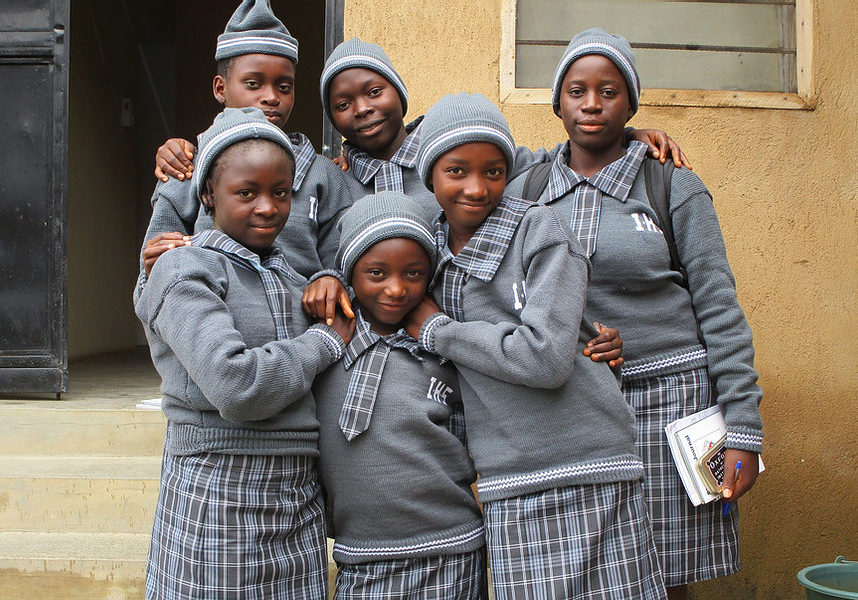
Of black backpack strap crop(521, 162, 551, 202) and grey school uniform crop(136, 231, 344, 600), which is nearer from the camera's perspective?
grey school uniform crop(136, 231, 344, 600)

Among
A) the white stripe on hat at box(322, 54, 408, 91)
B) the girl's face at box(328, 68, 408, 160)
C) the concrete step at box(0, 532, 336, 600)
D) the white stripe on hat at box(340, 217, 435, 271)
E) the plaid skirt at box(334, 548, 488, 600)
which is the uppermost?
the white stripe on hat at box(322, 54, 408, 91)

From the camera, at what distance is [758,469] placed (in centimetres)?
216

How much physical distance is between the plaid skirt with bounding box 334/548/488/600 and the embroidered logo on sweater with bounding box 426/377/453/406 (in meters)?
0.36

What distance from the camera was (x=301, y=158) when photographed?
2393mm

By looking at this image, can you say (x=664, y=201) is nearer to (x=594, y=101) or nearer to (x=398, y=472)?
(x=594, y=101)

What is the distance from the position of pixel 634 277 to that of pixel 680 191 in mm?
269

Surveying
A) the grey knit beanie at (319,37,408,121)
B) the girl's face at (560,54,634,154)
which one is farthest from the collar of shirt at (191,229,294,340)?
the girl's face at (560,54,634,154)

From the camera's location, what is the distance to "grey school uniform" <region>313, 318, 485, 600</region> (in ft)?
6.24

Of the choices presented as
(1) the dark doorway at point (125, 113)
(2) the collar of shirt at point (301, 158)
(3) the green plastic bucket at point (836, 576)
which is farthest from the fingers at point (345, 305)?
(1) the dark doorway at point (125, 113)

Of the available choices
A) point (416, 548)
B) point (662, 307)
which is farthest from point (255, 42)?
point (416, 548)

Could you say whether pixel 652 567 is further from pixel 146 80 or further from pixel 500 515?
pixel 146 80

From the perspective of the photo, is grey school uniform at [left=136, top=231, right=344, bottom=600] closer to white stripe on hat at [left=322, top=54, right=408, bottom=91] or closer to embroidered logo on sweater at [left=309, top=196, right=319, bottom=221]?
embroidered logo on sweater at [left=309, top=196, right=319, bottom=221]

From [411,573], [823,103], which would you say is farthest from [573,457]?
[823,103]

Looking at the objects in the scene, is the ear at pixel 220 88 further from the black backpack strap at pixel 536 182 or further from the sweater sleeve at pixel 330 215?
the black backpack strap at pixel 536 182
